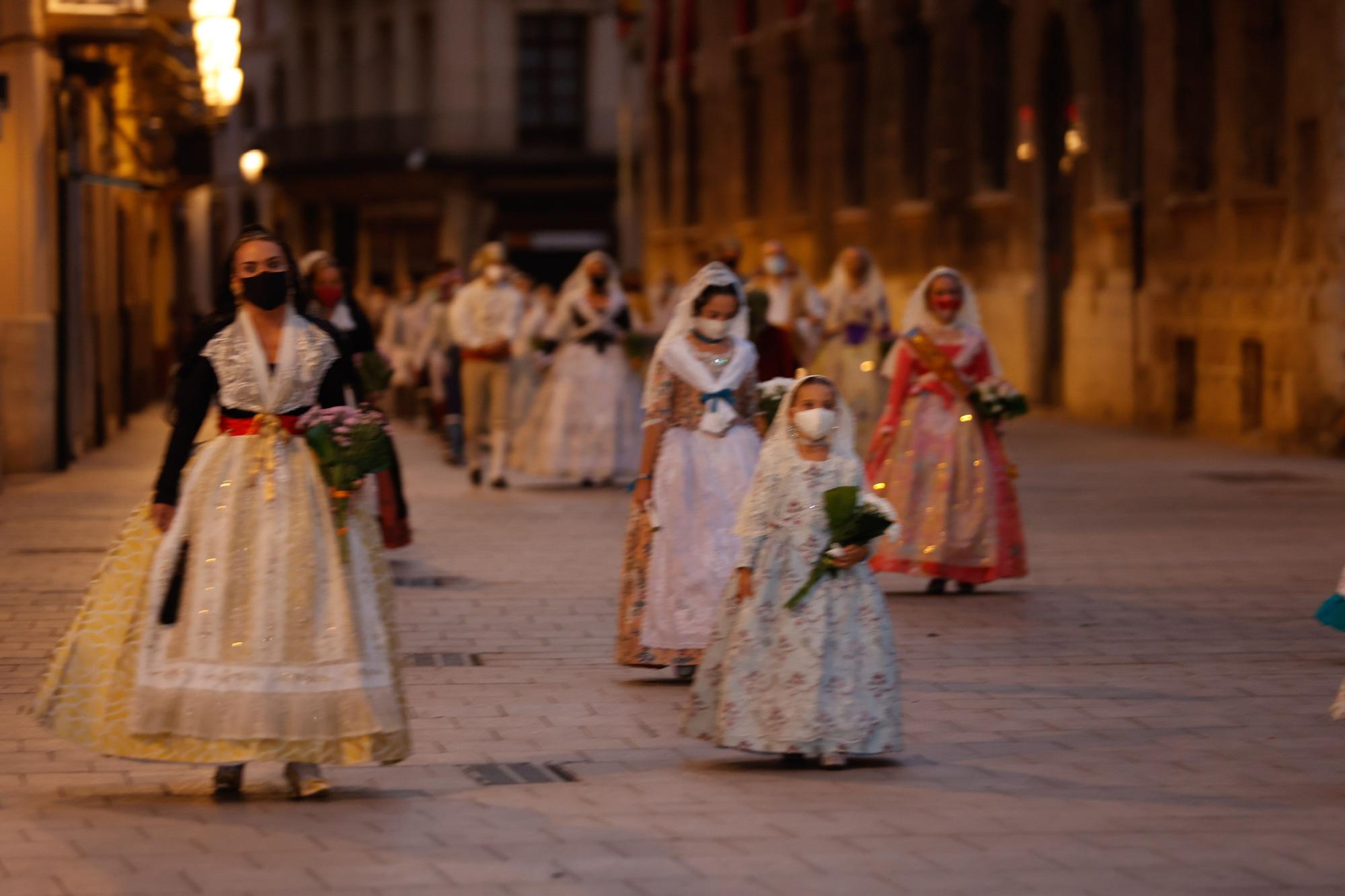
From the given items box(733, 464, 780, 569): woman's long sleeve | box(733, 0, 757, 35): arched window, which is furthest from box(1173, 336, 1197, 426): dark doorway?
box(733, 0, 757, 35): arched window

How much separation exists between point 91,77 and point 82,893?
19198 millimetres

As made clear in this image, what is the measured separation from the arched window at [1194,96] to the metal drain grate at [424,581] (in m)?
14.4

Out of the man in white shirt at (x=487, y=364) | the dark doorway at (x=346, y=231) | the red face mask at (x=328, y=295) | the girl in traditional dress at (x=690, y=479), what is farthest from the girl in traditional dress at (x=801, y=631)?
the dark doorway at (x=346, y=231)

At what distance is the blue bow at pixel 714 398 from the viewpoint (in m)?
10.8

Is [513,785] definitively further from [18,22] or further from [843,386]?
[18,22]

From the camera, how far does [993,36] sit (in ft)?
113

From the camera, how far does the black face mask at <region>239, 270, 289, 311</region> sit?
8.34 m

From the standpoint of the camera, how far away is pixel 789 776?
8.61m

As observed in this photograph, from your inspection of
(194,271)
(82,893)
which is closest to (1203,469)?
(82,893)

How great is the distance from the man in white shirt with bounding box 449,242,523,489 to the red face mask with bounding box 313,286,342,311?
18.8 feet

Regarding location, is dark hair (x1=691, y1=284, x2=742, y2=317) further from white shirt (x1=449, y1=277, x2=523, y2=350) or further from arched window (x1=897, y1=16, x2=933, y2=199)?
arched window (x1=897, y1=16, x2=933, y2=199)

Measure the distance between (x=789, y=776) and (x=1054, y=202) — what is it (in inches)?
965

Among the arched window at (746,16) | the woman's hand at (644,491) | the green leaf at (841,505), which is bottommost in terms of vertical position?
the woman's hand at (644,491)

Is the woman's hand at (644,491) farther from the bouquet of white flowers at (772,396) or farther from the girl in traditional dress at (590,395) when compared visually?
the girl in traditional dress at (590,395)
